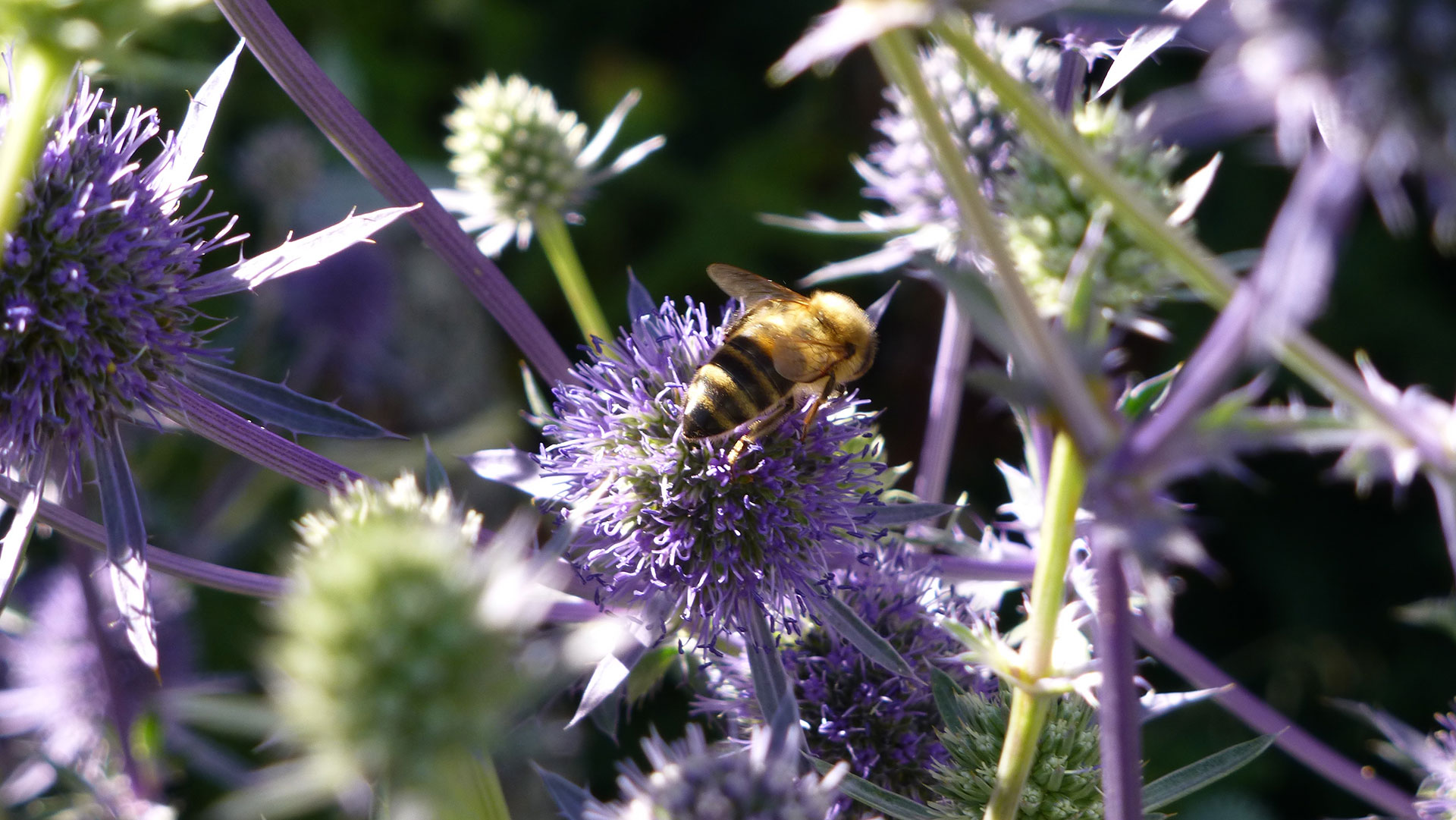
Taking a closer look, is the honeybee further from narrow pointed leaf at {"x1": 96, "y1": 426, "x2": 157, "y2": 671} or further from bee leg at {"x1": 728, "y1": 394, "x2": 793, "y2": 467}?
narrow pointed leaf at {"x1": 96, "y1": 426, "x2": 157, "y2": 671}

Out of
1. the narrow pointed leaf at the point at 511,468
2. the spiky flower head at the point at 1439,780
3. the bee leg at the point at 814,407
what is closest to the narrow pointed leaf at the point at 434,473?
the narrow pointed leaf at the point at 511,468

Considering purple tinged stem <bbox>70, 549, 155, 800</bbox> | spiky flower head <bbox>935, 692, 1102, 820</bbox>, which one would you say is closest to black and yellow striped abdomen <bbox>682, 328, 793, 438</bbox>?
spiky flower head <bbox>935, 692, 1102, 820</bbox>

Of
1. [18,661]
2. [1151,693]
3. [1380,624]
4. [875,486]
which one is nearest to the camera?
[1151,693]

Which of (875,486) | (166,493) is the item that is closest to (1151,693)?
(875,486)

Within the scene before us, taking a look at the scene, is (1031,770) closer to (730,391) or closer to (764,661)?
(764,661)

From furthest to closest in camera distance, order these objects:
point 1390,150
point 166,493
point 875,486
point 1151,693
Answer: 1. point 166,493
2. point 875,486
3. point 1151,693
4. point 1390,150

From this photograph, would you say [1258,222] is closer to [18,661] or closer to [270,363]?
[270,363]
